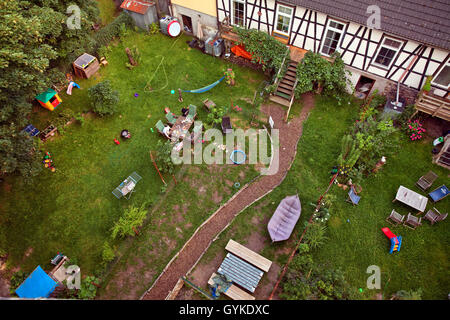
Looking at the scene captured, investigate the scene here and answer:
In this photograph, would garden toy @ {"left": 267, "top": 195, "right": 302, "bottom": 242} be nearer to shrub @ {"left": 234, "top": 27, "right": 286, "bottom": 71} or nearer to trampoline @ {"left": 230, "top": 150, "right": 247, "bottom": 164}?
trampoline @ {"left": 230, "top": 150, "right": 247, "bottom": 164}

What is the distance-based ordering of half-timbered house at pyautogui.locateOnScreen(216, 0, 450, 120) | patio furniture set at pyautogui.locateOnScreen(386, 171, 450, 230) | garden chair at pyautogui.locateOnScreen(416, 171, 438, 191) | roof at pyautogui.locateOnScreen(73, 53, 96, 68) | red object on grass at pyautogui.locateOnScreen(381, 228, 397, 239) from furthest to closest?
roof at pyautogui.locateOnScreen(73, 53, 96, 68)
garden chair at pyautogui.locateOnScreen(416, 171, 438, 191)
half-timbered house at pyautogui.locateOnScreen(216, 0, 450, 120)
patio furniture set at pyautogui.locateOnScreen(386, 171, 450, 230)
red object on grass at pyautogui.locateOnScreen(381, 228, 397, 239)

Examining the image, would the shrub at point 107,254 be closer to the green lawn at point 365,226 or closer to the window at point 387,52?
the green lawn at point 365,226

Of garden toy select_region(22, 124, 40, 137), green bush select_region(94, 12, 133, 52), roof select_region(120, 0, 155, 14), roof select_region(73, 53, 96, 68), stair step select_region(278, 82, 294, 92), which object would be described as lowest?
stair step select_region(278, 82, 294, 92)

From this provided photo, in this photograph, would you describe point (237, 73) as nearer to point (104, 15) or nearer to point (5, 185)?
point (104, 15)

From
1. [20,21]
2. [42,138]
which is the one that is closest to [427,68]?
[20,21]

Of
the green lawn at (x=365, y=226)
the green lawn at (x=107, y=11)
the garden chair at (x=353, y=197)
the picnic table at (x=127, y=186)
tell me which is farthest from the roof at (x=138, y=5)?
the garden chair at (x=353, y=197)

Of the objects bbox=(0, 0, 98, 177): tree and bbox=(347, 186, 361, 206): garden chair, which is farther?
bbox=(347, 186, 361, 206): garden chair

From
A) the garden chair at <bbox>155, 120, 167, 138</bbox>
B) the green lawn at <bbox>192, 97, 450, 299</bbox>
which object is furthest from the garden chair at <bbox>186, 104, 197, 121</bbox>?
the green lawn at <bbox>192, 97, 450, 299</bbox>

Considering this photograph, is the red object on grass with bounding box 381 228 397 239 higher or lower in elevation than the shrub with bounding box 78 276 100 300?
lower

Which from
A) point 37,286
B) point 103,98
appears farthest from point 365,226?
point 103,98
